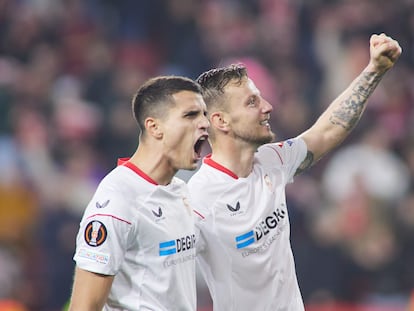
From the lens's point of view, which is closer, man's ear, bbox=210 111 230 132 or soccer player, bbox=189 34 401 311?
soccer player, bbox=189 34 401 311

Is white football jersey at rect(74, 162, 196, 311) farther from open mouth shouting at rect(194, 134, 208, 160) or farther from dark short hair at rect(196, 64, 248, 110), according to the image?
dark short hair at rect(196, 64, 248, 110)

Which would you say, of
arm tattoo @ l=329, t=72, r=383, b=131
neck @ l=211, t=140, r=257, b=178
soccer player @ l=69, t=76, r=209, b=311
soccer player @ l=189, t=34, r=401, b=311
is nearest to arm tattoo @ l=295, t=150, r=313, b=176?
soccer player @ l=189, t=34, r=401, b=311

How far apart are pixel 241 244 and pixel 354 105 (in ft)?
3.75

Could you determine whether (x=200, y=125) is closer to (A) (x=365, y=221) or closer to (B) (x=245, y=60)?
(A) (x=365, y=221)

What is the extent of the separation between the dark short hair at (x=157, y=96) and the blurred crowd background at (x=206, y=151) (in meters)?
3.97

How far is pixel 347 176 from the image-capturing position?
1005 centimetres

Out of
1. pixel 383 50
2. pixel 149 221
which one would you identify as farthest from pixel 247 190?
pixel 383 50

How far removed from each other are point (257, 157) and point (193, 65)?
5.62m

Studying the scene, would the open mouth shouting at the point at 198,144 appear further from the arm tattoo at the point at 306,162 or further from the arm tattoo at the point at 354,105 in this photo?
the arm tattoo at the point at 354,105

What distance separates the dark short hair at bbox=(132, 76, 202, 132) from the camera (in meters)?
5.00

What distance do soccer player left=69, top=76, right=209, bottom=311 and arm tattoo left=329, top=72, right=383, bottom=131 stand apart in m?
1.19

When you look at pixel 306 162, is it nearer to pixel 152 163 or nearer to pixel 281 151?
pixel 281 151

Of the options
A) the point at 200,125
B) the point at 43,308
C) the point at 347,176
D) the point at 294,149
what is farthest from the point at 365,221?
the point at 200,125

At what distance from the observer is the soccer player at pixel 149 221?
15.1 feet
